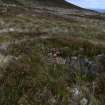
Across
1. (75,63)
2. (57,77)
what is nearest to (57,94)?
(57,77)

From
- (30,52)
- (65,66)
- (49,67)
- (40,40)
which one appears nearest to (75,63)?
(65,66)

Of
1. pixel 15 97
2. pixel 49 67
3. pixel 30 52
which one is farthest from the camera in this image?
pixel 30 52

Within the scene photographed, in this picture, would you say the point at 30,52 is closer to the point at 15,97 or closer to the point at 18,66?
the point at 18,66

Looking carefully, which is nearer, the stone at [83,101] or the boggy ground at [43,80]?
the boggy ground at [43,80]

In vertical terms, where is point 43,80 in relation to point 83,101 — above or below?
above

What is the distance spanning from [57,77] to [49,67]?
33.2 inches

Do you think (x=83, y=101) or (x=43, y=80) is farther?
(x=43, y=80)

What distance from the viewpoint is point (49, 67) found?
1177 cm

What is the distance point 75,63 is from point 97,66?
1063 mm

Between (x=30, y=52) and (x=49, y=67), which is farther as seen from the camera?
(x=30, y=52)

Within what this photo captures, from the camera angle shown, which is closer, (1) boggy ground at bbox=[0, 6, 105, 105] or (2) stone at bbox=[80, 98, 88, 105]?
(1) boggy ground at bbox=[0, 6, 105, 105]

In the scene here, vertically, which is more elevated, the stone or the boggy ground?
the boggy ground

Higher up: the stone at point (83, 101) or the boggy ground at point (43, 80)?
the boggy ground at point (43, 80)

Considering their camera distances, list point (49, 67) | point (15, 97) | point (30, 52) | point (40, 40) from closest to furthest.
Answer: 1. point (15, 97)
2. point (49, 67)
3. point (30, 52)
4. point (40, 40)
